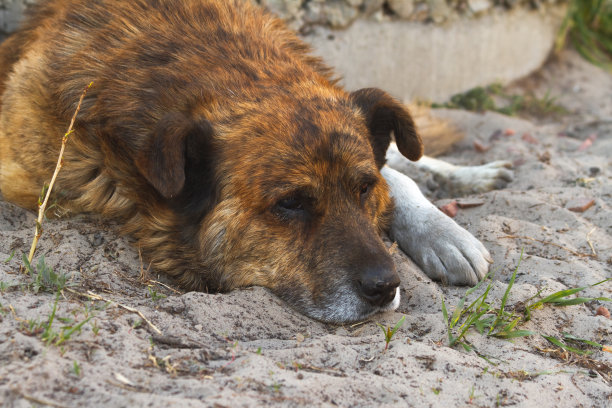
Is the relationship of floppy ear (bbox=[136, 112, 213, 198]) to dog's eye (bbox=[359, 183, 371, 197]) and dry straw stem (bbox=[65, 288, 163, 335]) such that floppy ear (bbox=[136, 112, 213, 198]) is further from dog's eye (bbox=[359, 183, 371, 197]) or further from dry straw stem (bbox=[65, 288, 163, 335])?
dog's eye (bbox=[359, 183, 371, 197])

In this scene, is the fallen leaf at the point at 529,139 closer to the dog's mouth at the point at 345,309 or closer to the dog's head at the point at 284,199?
the dog's head at the point at 284,199

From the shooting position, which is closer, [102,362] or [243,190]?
[102,362]

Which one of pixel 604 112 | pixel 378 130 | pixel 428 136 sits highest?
pixel 378 130

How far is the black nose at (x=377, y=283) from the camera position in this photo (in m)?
2.90

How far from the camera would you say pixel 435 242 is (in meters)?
3.74

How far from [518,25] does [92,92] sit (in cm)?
572

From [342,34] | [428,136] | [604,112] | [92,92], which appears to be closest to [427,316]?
[92,92]

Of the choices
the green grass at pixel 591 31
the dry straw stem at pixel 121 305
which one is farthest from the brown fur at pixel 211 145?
the green grass at pixel 591 31

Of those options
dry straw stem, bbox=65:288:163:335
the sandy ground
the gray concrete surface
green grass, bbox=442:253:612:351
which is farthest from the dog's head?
the gray concrete surface

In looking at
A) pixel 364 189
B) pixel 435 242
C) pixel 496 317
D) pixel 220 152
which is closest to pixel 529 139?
pixel 435 242

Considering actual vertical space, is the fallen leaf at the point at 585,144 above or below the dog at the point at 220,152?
below

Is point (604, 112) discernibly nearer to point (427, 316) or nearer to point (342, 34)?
point (342, 34)

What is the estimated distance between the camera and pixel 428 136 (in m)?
5.71

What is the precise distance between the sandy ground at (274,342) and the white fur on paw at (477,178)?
71 cm
